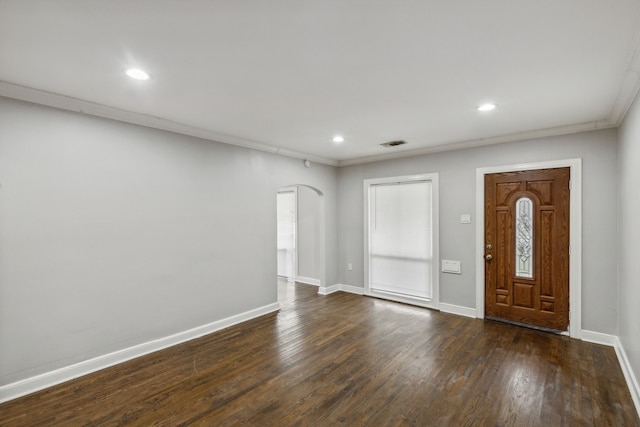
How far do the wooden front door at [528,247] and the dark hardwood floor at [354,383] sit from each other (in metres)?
0.31

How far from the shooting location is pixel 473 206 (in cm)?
438

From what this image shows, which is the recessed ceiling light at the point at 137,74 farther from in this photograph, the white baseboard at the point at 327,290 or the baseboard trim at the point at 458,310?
the baseboard trim at the point at 458,310

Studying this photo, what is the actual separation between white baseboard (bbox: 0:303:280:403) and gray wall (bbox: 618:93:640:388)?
403cm

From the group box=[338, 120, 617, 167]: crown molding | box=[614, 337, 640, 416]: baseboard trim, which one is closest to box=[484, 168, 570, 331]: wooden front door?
box=[338, 120, 617, 167]: crown molding

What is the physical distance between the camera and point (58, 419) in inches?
88.1

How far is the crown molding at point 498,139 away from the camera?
3471mm

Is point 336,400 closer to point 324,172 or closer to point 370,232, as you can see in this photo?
point 370,232

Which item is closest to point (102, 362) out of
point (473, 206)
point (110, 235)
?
point (110, 235)

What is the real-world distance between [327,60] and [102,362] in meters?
3.37

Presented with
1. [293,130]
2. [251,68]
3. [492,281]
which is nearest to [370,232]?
[492,281]

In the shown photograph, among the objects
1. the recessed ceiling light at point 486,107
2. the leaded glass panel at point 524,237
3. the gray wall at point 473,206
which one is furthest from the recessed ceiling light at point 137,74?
the leaded glass panel at point 524,237

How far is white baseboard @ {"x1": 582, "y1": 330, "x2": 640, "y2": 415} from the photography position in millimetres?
2400

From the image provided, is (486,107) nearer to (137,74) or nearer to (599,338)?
(599,338)

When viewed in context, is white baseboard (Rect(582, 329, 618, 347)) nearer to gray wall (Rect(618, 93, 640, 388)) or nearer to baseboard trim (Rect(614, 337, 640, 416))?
baseboard trim (Rect(614, 337, 640, 416))
